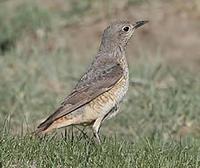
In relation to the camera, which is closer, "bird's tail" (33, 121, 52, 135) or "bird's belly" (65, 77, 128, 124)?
"bird's tail" (33, 121, 52, 135)

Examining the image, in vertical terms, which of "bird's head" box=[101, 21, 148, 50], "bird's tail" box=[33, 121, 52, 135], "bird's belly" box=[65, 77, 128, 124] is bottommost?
"bird's tail" box=[33, 121, 52, 135]

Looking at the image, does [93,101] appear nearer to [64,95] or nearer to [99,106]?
[99,106]

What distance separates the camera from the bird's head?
33.6 ft

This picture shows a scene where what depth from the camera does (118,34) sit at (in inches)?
405

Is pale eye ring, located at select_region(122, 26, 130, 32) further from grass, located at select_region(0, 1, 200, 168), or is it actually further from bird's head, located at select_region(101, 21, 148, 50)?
grass, located at select_region(0, 1, 200, 168)

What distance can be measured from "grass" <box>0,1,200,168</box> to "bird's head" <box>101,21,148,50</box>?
3.87 feet

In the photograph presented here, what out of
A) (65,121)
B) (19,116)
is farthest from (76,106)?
(19,116)

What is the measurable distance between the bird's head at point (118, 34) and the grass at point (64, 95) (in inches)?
46.4

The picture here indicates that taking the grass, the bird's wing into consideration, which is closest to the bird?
the bird's wing

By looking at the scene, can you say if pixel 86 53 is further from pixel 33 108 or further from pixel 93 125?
pixel 93 125

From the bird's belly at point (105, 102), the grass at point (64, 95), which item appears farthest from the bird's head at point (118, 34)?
the grass at point (64, 95)

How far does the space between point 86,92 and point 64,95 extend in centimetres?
424

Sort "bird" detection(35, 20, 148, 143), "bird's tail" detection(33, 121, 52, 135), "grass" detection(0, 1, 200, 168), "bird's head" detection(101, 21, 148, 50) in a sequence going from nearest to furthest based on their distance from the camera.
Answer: "grass" detection(0, 1, 200, 168) < "bird's tail" detection(33, 121, 52, 135) < "bird" detection(35, 20, 148, 143) < "bird's head" detection(101, 21, 148, 50)

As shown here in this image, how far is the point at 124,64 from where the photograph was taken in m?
9.91
